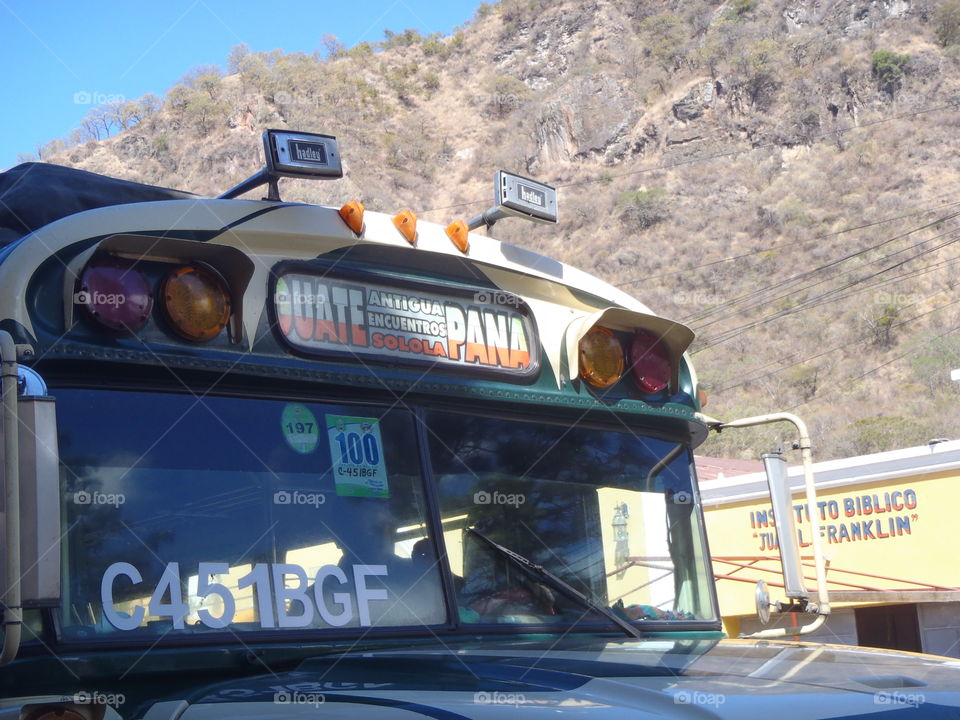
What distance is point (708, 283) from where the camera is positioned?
35344 millimetres

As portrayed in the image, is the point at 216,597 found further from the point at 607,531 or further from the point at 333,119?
the point at 333,119

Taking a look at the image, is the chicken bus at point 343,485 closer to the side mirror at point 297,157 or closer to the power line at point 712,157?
the side mirror at point 297,157

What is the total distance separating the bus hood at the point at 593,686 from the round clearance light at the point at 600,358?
42.9 inches

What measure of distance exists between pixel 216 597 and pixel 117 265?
0.81 metres

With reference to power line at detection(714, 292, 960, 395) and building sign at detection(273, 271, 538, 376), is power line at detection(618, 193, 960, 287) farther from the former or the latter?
building sign at detection(273, 271, 538, 376)

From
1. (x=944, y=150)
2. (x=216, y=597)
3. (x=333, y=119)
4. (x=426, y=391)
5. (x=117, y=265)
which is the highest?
(x=333, y=119)

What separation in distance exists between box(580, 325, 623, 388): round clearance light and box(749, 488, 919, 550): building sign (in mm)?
9522

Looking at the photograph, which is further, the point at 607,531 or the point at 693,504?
the point at 693,504

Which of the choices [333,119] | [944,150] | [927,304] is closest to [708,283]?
[927,304]

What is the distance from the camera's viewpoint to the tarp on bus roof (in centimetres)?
347

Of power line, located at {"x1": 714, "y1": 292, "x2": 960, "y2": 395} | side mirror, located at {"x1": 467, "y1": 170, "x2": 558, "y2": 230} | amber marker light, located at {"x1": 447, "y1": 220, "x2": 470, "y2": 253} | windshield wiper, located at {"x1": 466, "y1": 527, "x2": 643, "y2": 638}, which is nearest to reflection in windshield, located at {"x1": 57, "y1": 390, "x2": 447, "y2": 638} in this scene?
windshield wiper, located at {"x1": 466, "y1": 527, "x2": 643, "y2": 638}

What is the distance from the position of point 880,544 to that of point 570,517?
10.6 meters

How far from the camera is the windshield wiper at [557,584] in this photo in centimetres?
307

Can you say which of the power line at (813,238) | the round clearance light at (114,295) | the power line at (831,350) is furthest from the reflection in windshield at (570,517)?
the power line at (813,238)
